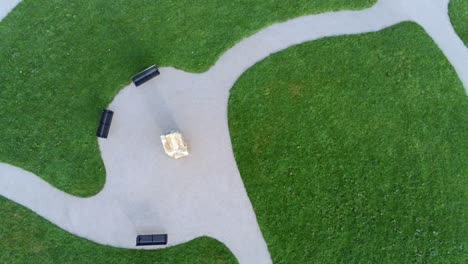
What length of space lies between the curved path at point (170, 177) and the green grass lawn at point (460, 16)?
960mm

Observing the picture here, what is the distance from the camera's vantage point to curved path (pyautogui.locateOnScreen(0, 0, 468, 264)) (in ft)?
52.6

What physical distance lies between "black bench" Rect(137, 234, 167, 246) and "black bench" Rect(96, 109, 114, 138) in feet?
14.3

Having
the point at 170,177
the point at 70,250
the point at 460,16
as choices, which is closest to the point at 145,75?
the point at 170,177

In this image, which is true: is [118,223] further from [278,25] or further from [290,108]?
[278,25]

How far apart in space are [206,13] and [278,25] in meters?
3.24

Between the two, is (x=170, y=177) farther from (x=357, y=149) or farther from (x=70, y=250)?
(x=357, y=149)

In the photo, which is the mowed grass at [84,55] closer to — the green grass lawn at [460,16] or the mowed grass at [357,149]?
the mowed grass at [357,149]

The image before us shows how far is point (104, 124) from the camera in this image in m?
16.3

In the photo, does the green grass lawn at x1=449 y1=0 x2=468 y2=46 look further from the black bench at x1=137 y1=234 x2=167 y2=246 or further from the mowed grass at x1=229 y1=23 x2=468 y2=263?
the black bench at x1=137 y1=234 x2=167 y2=246

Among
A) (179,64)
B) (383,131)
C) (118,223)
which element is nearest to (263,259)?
(118,223)

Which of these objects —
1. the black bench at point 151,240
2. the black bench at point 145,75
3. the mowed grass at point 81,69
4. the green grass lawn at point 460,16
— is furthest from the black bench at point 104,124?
the green grass lawn at point 460,16

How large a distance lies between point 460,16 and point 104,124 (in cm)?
1619

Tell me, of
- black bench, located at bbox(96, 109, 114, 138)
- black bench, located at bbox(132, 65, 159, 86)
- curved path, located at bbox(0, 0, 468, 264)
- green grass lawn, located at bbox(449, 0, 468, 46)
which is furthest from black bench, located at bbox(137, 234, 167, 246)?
green grass lawn, located at bbox(449, 0, 468, 46)

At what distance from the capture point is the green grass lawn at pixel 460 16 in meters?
17.9
